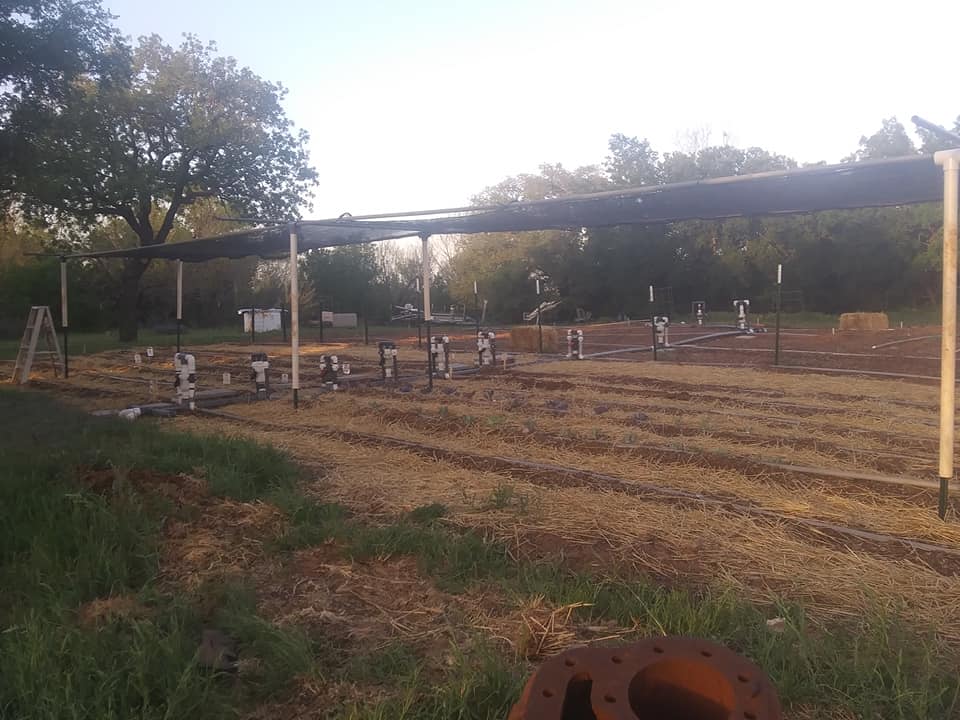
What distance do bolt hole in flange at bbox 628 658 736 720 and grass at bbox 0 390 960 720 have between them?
1063 millimetres

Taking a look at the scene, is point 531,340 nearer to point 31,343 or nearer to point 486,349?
point 486,349

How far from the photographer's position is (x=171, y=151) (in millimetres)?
28266

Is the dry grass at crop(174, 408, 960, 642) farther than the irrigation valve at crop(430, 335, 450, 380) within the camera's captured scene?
No

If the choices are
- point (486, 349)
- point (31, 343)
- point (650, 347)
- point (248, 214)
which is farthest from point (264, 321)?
point (486, 349)

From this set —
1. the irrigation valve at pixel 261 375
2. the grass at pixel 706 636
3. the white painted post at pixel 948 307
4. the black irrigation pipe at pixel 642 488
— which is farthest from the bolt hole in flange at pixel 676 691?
the irrigation valve at pixel 261 375

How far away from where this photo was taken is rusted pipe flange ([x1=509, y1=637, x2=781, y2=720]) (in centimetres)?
146

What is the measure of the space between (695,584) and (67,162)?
2463 cm

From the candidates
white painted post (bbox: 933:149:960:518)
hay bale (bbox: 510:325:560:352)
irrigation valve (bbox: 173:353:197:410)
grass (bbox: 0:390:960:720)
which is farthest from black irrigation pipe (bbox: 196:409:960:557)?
hay bale (bbox: 510:325:560:352)

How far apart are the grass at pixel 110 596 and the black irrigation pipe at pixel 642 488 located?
1.45 meters

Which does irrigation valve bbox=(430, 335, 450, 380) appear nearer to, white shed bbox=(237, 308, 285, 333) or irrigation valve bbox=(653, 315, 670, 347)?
irrigation valve bbox=(653, 315, 670, 347)

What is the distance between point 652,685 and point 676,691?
52mm

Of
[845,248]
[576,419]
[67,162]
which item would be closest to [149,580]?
[576,419]

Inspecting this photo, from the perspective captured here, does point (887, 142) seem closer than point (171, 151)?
No

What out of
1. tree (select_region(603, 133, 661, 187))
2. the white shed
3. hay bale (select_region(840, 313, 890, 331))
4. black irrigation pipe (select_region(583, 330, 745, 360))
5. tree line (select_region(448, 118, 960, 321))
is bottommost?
black irrigation pipe (select_region(583, 330, 745, 360))
